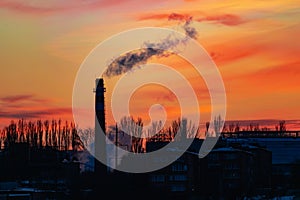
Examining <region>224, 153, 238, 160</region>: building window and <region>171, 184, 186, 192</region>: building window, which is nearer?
<region>171, 184, 186, 192</region>: building window

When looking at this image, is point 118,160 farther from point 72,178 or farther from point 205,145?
point 205,145

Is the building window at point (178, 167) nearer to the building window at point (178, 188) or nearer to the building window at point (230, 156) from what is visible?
the building window at point (178, 188)

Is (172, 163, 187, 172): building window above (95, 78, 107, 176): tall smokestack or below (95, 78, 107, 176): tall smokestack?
below

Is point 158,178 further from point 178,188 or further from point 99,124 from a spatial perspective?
Result: point 99,124

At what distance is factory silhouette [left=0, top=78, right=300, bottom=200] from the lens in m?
24.8

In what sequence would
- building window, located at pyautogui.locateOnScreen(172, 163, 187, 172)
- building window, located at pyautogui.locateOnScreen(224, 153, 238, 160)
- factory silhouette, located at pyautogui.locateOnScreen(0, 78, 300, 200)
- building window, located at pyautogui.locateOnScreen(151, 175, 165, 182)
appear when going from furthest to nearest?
building window, located at pyautogui.locateOnScreen(224, 153, 238, 160) → building window, located at pyautogui.locateOnScreen(172, 163, 187, 172) → building window, located at pyautogui.locateOnScreen(151, 175, 165, 182) → factory silhouette, located at pyautogui.locateOnScreen(0, 78, 300, 200)

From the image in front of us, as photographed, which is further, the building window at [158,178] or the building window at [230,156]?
the building window at [230,156]

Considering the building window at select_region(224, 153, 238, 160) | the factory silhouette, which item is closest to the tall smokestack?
the factory silhouette

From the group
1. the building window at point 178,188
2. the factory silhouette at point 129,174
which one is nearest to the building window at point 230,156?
the factory silhouette at point 129,174

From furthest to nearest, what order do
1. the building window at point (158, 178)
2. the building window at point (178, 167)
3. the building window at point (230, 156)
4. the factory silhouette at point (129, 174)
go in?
the building window at point (230, 156) < the building window at point (178, 167) < the building window at point (158, 178) < the factory silhouette at point (129, 174)

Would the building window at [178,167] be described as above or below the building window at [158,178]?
above

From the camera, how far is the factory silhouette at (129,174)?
24781 mm

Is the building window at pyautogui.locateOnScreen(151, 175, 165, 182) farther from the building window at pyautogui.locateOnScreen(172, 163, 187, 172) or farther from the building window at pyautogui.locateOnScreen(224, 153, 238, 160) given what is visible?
the building window at pyautogui.locateOnScreen(224, 153, 238, 160)

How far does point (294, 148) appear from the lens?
4562 centimetres
